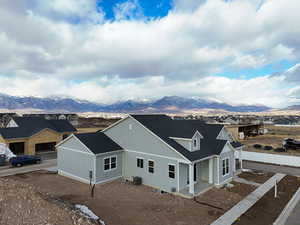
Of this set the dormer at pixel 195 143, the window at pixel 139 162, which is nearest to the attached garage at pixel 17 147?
the window at pixel 139 162

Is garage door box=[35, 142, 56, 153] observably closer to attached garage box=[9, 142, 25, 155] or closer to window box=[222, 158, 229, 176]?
attached garage box=[9, 142, 25, 155]

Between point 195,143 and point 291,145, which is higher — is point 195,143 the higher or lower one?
the higher one

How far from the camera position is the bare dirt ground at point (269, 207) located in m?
11.7

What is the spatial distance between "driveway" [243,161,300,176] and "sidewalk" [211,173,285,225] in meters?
5.08

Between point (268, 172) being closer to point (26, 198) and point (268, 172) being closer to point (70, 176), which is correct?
point (70, 176)

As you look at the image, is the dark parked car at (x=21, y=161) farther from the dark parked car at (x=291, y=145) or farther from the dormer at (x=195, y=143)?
the dark parked car at (x=291, y=145)

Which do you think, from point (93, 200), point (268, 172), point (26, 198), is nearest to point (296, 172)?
point (268, 172)

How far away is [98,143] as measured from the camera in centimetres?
1933

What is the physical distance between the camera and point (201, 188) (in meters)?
16.9

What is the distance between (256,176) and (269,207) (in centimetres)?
812

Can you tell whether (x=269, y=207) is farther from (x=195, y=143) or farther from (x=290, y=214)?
(x=195, y=143)

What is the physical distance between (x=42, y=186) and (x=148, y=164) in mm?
9239

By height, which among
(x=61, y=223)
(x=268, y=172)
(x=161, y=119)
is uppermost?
(x=161, y=119)

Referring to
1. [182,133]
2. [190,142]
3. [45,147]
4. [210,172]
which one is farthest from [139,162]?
[45,147]
